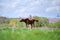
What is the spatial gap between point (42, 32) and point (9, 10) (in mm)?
528

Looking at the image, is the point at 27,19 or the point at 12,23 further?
the point at 27,19

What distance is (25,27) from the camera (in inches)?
91.5

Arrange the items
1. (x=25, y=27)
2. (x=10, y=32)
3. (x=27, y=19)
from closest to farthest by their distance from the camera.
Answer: (x=10, y=32)
(x=25, y=27)
(x=27, y=19)

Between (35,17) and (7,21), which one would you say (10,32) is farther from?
(35,17)

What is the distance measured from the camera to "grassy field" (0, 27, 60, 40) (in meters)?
2.14

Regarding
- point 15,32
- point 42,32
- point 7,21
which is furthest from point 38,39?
point 7,21

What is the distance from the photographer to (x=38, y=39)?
2.23 meters

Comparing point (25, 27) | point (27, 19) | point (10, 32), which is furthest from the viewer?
point (27, 19)

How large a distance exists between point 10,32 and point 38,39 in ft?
1.21

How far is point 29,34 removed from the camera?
7.30ft

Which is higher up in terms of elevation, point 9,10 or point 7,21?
point 9,10

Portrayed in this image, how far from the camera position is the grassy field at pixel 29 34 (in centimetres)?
214

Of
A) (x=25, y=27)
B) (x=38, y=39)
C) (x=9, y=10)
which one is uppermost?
(x=9, y=10)

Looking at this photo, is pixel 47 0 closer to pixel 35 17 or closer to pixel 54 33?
pixel 35 17
